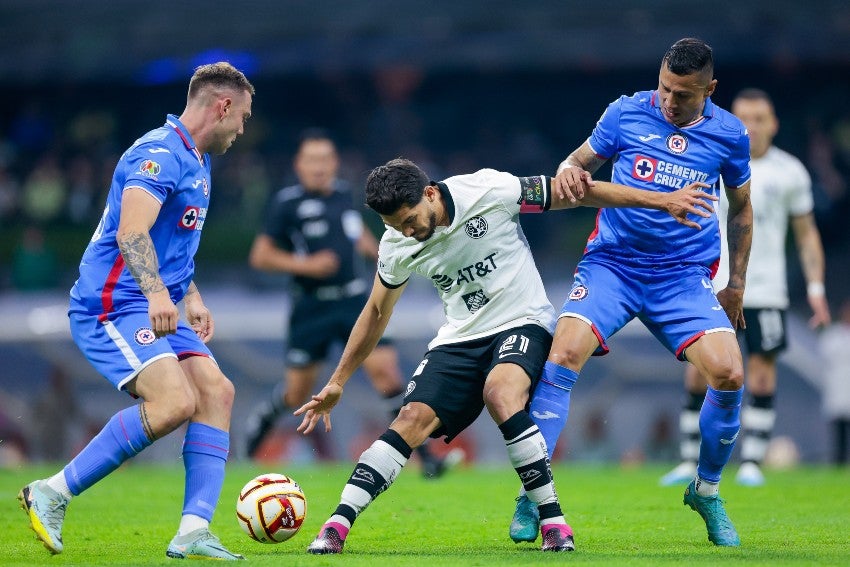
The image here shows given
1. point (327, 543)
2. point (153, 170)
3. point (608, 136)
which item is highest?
point (153, 170)

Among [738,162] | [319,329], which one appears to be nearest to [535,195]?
[738,162]

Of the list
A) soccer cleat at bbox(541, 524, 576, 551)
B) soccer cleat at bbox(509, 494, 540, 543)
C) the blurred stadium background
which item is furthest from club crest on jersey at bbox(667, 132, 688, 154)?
the blurred stadium background

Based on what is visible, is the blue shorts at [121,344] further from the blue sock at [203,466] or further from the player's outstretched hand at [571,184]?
the player's outstretched hand at [571,184]

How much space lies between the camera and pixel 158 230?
20.0ft

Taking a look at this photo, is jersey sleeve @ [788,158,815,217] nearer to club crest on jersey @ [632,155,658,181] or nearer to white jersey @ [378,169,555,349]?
club crest on jersey @ [632,155,658,181]

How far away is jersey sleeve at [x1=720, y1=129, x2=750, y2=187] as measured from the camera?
680cm

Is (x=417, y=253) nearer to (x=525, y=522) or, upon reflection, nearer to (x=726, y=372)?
(x=525, y=522)

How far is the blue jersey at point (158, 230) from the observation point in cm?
603

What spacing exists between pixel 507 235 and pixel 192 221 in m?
1.59

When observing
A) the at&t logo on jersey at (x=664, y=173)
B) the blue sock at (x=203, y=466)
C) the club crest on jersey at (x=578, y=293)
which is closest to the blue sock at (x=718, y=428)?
the club crest on jersey at (x=578, y=293)

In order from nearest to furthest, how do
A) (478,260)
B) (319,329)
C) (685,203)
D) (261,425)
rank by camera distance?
(685,203)
(478,260)
(319,329)
(261,425)

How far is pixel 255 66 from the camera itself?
2362 centimetres

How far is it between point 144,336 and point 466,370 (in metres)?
1.60

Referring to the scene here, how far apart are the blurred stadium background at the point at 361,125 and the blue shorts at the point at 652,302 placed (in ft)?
30.7
